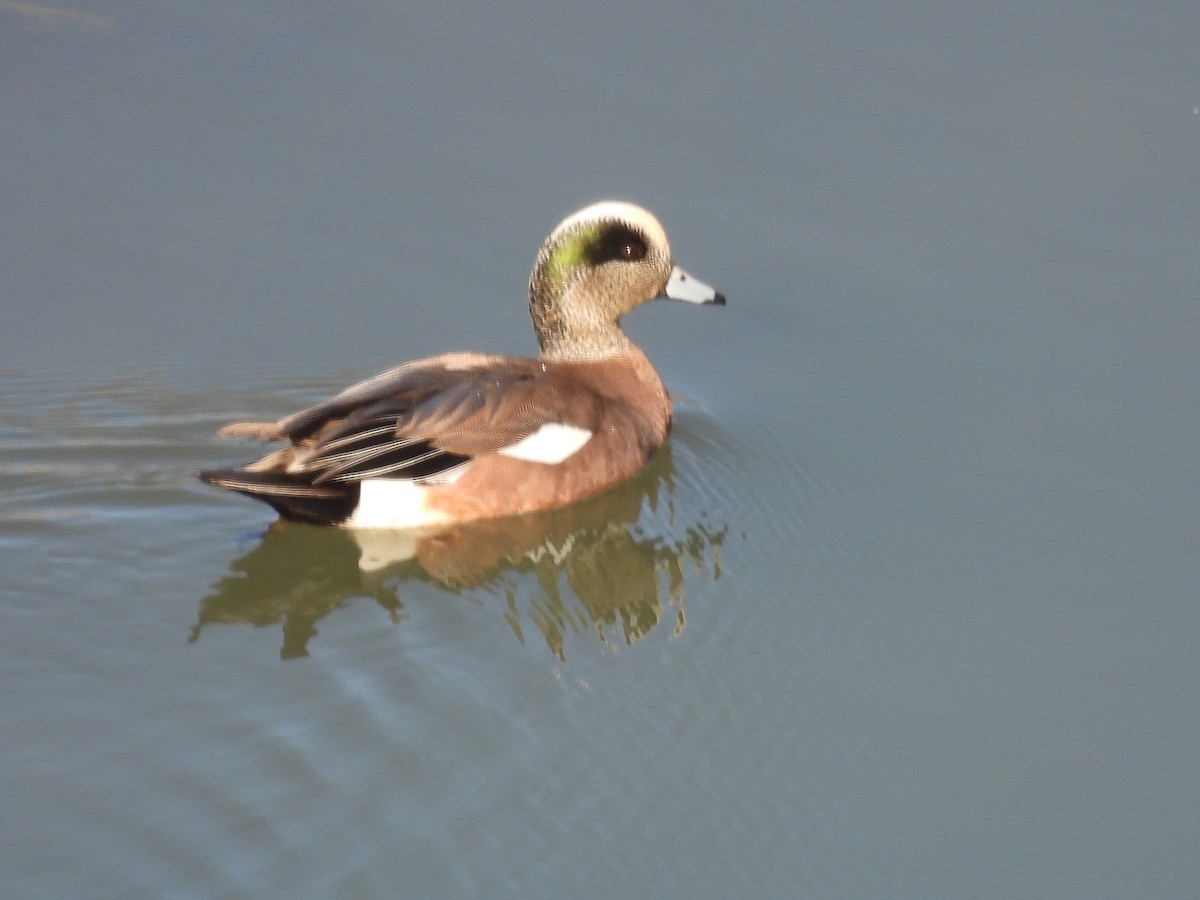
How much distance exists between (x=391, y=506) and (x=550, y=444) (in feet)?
2.33

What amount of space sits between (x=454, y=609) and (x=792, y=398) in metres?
2.19

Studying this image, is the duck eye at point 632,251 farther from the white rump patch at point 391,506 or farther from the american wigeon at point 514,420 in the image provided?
the white rump patch at point 391,506

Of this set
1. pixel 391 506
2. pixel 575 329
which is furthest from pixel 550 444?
pixel 575 329

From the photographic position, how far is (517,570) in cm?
564

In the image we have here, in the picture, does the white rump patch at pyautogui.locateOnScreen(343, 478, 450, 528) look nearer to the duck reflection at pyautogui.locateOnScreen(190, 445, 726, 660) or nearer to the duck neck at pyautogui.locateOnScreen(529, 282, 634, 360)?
the duck reflection at pyautogui.locateOnScreen(190, 445, 726, 660)

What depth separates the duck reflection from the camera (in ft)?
17.1

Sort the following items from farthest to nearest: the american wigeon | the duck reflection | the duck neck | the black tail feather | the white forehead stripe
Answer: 1. the duck neck
2. the white forehead stripe
3. the american wigeon
4. the black tail feather
5. the duck reflection

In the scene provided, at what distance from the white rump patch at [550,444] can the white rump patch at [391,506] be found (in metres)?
0.38

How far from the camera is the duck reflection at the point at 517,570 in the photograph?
5.22 m

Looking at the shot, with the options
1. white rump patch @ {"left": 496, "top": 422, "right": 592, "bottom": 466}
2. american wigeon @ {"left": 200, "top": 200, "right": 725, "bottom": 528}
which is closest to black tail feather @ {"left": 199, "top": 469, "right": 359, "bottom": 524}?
american wigeon @ {"left": 200, "top": 200, "right": 725, "bottom": 528}

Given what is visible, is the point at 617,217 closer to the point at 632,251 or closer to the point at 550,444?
the point at 632,251

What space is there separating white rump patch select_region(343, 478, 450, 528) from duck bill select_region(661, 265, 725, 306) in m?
1.63

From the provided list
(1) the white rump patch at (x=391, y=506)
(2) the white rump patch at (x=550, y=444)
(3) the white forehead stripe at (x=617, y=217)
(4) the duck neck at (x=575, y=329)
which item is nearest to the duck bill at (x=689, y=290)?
(3) the white forehead stripe at (x=617, y=217)

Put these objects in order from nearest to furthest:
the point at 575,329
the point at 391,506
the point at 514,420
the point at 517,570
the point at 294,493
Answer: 1. the point at 294,493
2. the point at 517,570
3. the point at 391,506
4. the point at 514,420
5. the point at 575,329
